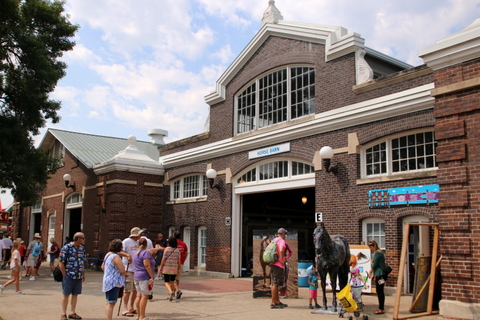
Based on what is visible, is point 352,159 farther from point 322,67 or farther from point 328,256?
point 328,256

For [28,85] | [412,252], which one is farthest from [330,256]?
[28,85]

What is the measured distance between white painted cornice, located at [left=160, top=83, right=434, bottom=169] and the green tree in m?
7.26

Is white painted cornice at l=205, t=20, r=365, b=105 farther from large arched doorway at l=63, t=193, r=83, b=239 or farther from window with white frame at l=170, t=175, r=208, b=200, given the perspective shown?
large arched doorway at l=63, t=193, r=83, b=239

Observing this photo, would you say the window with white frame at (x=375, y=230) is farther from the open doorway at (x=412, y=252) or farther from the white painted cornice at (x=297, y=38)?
the white painted cornice at (x=297, y=38)

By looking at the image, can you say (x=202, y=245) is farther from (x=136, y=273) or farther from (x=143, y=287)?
(x=143, y=287)

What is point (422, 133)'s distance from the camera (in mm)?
13336

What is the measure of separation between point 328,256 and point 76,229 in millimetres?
22467

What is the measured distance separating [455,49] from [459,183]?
2619 mm

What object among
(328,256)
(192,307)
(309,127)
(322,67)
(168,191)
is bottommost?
(192,307)

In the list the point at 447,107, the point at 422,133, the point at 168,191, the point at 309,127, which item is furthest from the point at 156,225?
the point at 447,107

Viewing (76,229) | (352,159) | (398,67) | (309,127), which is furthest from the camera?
(76,229)

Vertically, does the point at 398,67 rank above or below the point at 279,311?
above

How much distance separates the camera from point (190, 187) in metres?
22.6

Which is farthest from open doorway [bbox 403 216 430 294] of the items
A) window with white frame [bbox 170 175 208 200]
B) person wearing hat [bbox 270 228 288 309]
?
window with white frame [bbox 170 175 208 200]
